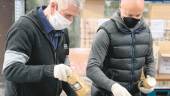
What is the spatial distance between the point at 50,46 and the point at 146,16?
1869mm

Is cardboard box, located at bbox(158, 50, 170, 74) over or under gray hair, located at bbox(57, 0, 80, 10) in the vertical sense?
under

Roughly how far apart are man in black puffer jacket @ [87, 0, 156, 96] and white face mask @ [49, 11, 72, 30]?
447 mm

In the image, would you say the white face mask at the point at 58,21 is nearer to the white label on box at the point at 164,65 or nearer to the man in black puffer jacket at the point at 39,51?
the man in black puffer jacket at the point at 39,51

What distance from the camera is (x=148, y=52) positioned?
3.02 m

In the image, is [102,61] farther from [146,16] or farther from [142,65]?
[146,16]

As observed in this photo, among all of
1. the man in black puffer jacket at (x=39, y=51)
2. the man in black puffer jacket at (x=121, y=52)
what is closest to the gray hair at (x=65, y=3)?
the man in black puffer jacket at (x=39, y=51)

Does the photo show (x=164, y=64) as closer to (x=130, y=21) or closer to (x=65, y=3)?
(x=130, y=21)

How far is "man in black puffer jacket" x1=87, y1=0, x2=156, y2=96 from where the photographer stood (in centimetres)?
276

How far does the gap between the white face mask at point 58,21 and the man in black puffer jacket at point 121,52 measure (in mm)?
447

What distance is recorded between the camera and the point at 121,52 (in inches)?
111

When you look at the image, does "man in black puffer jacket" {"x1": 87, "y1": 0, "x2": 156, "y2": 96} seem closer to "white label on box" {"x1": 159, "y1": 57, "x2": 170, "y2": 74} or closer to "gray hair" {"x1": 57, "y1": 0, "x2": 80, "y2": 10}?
"gray hair" {"x1": 57, "y1": 0, "x2": 80, "y2": 10}

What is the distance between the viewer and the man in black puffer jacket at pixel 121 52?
276 centimetres

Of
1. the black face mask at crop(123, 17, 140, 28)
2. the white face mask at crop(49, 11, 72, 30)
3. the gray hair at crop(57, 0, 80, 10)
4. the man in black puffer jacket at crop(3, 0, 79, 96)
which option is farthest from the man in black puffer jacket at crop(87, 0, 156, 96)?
the gray hair at crop(57, 0, 80, 10)

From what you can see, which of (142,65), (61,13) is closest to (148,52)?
(142,65)
